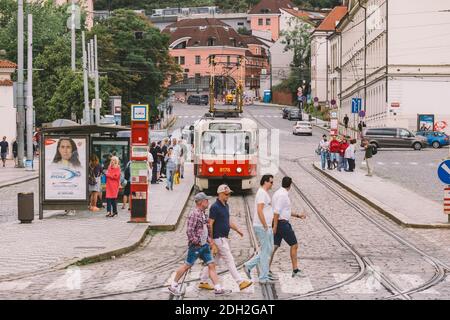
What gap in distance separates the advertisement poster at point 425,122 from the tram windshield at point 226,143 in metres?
43.7

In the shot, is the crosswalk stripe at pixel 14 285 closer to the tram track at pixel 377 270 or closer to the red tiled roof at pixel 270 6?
the tram track at pixel 377 270

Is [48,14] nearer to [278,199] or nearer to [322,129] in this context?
[322,129]

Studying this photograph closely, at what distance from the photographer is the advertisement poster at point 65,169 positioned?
26922 mm

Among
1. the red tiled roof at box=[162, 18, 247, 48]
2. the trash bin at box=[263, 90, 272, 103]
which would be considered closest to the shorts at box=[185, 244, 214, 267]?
the trash bin at box=[263, 90, 272, 103]

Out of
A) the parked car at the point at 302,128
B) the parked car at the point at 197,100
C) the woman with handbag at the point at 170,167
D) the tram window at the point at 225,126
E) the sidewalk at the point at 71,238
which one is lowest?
the sidewalk at the point at 71,238

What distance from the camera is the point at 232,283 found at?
1628 centimetres

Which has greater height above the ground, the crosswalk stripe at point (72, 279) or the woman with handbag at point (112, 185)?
the woman with handbag at point (112, 185)

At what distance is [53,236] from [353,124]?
74628mm

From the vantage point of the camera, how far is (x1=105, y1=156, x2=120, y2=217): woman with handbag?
2678 centimetres

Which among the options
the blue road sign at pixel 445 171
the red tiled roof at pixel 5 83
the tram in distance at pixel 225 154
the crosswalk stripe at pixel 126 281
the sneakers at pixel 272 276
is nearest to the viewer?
the crosswalk stripe at pixel 126 281

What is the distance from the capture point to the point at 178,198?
33.6 m

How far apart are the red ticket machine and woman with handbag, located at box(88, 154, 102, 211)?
2.94m

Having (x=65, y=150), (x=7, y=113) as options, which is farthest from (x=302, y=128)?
(x=65, y=150)

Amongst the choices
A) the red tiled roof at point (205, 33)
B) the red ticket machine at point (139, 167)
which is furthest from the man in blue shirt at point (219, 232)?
the red tiled roof at point (205, 33)
